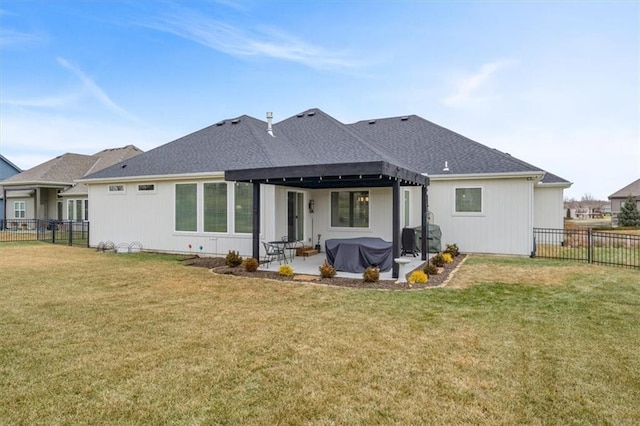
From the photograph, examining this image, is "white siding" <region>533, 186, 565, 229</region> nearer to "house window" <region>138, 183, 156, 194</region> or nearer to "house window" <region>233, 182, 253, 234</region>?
"house window" <region>233, 182, 253, 234</region>

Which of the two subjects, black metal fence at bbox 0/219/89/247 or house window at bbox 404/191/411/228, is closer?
house window at bbox 404/191/411/228

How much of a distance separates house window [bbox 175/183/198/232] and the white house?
34 millimetres

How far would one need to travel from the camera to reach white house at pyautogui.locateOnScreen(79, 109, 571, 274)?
11.6 m

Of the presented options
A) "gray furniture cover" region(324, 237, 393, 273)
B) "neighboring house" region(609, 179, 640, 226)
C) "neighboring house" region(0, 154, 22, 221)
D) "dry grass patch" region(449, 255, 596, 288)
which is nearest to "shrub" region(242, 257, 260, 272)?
"gray furniture cover" region(324, 237, 393, 273)

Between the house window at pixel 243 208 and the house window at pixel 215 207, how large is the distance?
1.55ft

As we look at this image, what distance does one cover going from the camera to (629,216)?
89.0ft

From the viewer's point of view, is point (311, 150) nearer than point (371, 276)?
No

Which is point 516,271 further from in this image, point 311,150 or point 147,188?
point 147,188

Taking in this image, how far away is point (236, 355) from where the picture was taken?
4043 mm

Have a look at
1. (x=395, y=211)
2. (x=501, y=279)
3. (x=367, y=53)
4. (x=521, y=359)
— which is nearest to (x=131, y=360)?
(x=521, y=359)

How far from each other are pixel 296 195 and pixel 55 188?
68.4 feet

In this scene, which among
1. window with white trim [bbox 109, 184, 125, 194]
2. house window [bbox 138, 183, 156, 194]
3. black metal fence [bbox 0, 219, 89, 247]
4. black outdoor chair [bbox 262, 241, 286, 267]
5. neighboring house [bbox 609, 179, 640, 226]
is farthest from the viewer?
neighboring house [bbox 609, 179, 640, 226]

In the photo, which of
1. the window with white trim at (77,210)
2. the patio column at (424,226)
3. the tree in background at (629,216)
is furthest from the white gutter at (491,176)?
the tree in background at (629,216)

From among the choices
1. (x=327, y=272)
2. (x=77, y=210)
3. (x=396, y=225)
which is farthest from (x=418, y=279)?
(x=77, y=210)
